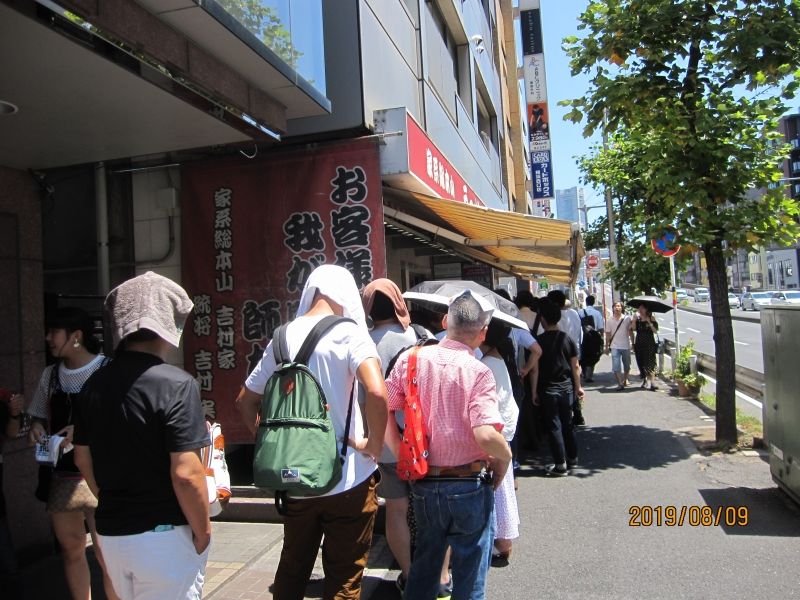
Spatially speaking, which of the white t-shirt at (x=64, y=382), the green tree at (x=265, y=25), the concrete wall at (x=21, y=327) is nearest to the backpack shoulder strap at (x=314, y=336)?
the white t-shirt at (x=64, y=382)

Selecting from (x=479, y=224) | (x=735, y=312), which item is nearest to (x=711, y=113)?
(x=479, y=224)

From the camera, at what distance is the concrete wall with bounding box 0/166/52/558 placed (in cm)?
468

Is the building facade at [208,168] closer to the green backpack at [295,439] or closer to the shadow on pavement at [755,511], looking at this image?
the green backpack at [295,439]

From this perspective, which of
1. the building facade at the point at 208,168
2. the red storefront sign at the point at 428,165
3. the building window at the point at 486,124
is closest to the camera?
the building facade at the point at 208,168

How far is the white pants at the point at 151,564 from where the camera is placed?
215 cm

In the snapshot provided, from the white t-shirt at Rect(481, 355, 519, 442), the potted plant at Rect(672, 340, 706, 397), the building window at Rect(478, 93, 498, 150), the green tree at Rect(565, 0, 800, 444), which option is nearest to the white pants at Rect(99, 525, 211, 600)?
the white t-shirt at Rect(481, 355, 519, 442)

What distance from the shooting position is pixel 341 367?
2.68 metres

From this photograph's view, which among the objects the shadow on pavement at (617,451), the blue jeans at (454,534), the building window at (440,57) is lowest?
the shadow on pavement at (617,451)

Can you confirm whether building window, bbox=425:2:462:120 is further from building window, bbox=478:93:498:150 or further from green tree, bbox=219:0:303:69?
green tree, bbox=219:0:303:69

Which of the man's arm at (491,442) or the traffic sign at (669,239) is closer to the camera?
the man's arm at (491,442)

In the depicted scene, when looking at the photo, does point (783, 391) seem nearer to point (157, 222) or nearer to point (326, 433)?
point (326, 433)

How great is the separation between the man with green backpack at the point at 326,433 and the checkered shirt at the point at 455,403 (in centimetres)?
29

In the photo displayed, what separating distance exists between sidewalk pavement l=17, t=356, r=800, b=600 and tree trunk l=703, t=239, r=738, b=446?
0.42m
